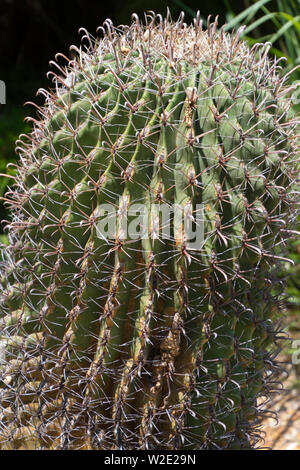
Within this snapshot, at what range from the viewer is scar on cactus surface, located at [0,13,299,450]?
143 cm

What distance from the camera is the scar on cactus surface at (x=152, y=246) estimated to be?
143cm

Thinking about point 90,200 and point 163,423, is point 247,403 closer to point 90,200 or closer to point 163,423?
point 163,423

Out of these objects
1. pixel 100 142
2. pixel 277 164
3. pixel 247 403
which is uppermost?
pixel 100 142

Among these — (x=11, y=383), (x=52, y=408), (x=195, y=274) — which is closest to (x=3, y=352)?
(x=11, y=383)

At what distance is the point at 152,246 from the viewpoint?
1.41 m

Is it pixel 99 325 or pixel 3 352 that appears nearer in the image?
pixel 99 325

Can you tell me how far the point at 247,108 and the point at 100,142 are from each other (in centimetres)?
37

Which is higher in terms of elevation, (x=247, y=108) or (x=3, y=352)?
(x=247, y=108)

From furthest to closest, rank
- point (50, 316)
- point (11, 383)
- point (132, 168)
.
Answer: point (11, 383) < point (50, 316) < point (132, 168)

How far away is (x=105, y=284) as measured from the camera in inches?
58.2

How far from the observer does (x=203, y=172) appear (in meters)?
1.43

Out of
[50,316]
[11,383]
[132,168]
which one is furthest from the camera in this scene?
[11,383]

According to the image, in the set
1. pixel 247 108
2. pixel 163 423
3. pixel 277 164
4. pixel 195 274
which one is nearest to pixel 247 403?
pixel 163 423

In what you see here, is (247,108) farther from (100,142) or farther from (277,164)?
(100,142)
